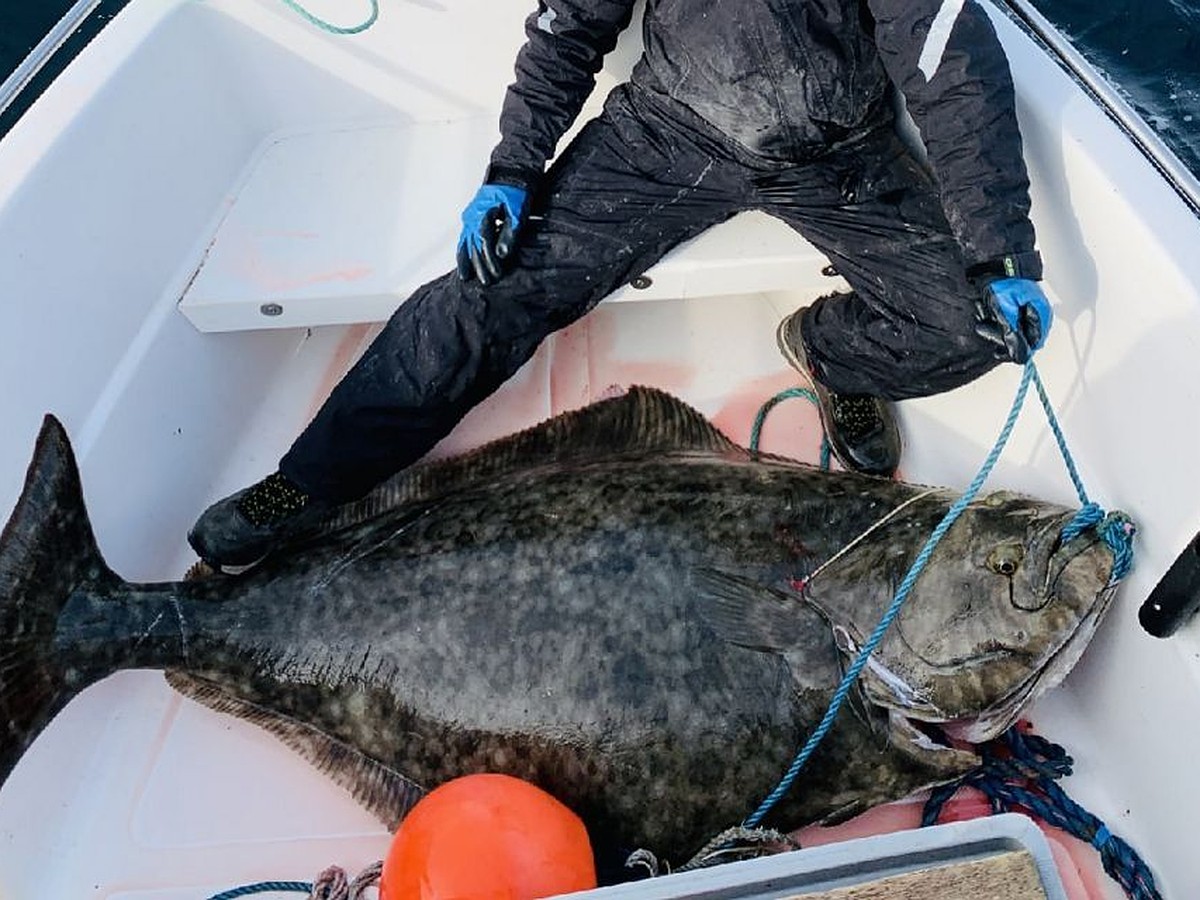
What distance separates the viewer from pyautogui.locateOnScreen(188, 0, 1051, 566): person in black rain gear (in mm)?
2664

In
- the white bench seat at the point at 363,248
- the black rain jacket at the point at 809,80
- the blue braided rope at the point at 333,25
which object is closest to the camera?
the black rain jacket at the point at 809,80

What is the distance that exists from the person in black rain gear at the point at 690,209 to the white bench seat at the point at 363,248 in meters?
0.11

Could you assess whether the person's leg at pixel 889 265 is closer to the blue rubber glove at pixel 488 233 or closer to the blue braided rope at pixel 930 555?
the blue braided rope at pixel 930 555

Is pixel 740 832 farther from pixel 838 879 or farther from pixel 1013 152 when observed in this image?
pixel 1013 152

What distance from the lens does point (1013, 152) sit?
2.45 m

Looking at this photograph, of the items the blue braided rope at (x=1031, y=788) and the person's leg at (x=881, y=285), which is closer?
the blue braided rope at (x=1031, y=788)

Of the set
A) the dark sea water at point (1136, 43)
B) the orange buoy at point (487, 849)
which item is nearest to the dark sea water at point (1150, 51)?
the dark sea water at point (1136, 43)

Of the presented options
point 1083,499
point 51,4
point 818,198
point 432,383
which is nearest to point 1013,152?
point 818,198

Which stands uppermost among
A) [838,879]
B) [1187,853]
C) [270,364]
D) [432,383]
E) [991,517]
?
[838,879]

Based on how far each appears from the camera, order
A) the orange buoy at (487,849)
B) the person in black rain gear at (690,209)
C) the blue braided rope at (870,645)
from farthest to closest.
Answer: the person in black rain gear at (690,209) < the blue braided rope at (870,645) < the orange buoy at (487,849)

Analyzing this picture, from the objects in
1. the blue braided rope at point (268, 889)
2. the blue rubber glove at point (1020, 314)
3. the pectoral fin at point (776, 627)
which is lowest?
the blue braided rope at point (268, 889)

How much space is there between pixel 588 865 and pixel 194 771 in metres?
1.18

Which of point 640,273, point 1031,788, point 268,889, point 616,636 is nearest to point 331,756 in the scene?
point 268,889

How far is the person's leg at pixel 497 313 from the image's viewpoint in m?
2.80
